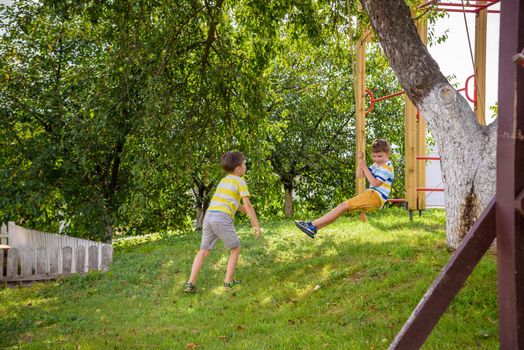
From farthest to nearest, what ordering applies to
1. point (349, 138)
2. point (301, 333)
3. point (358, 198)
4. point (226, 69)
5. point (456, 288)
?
point (349, 138) < point (226, 69) < point (358, 198) < point (301, 333) < point (456, 288)

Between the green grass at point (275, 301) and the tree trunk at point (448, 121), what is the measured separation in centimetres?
64

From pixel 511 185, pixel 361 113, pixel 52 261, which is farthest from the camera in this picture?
pixel 52 261

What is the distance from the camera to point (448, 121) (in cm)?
631

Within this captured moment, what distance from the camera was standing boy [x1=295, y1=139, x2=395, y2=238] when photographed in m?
7.21

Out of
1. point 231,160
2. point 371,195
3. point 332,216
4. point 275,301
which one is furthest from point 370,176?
point 275,301

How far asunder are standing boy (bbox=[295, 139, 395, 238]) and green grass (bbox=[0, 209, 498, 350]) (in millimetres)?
623

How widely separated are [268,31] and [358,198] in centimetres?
491

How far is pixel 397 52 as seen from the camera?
6.47 m

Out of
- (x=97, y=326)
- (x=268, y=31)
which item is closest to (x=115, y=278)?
(x=97, y=326)

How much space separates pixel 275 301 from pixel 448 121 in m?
2.71

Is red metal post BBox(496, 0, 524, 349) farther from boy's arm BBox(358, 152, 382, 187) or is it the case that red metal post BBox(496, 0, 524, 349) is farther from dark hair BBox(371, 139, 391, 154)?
dark hair BBox(371, 139, 391, 154)

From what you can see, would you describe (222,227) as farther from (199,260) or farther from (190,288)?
(190,288)

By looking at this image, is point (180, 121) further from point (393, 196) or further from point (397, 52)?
point (393, 196)

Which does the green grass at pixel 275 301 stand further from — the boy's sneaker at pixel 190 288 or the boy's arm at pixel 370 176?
the boy's arm at pixel 370 176
